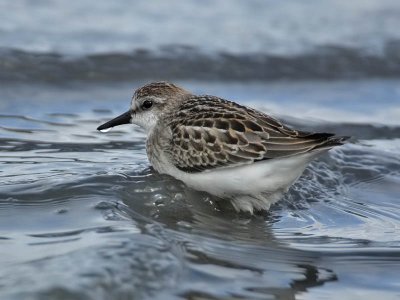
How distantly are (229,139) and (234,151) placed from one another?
5.1 inches

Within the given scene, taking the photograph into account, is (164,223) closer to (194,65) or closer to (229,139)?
(229,139)

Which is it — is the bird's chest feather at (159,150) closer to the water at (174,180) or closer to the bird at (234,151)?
the bird at (234,151)

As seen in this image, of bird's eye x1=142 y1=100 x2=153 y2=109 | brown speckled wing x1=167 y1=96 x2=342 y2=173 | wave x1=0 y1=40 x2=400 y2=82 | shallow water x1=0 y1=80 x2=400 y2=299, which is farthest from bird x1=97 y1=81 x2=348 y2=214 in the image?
wave x1=0 y1=40 x2=400 y2=82

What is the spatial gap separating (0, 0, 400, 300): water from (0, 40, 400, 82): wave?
2 cm

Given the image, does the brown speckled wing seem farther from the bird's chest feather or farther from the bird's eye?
the bird's eye

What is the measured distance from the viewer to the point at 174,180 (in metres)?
7.29

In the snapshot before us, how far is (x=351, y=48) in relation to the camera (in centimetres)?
1305

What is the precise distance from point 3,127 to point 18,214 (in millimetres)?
2652

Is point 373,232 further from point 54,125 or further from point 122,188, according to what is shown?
point 54,125

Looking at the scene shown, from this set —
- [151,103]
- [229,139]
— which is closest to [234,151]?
[229,139]

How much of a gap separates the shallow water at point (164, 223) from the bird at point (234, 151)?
165 mm

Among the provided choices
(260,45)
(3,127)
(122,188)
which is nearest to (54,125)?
(3,127)

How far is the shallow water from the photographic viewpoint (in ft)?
17.2

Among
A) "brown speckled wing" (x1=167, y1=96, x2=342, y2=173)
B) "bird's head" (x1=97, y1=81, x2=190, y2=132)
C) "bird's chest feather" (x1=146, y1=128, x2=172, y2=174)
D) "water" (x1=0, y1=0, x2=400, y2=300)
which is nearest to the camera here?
"water" (x1=0, y1=0, x2=400, y2=300)
